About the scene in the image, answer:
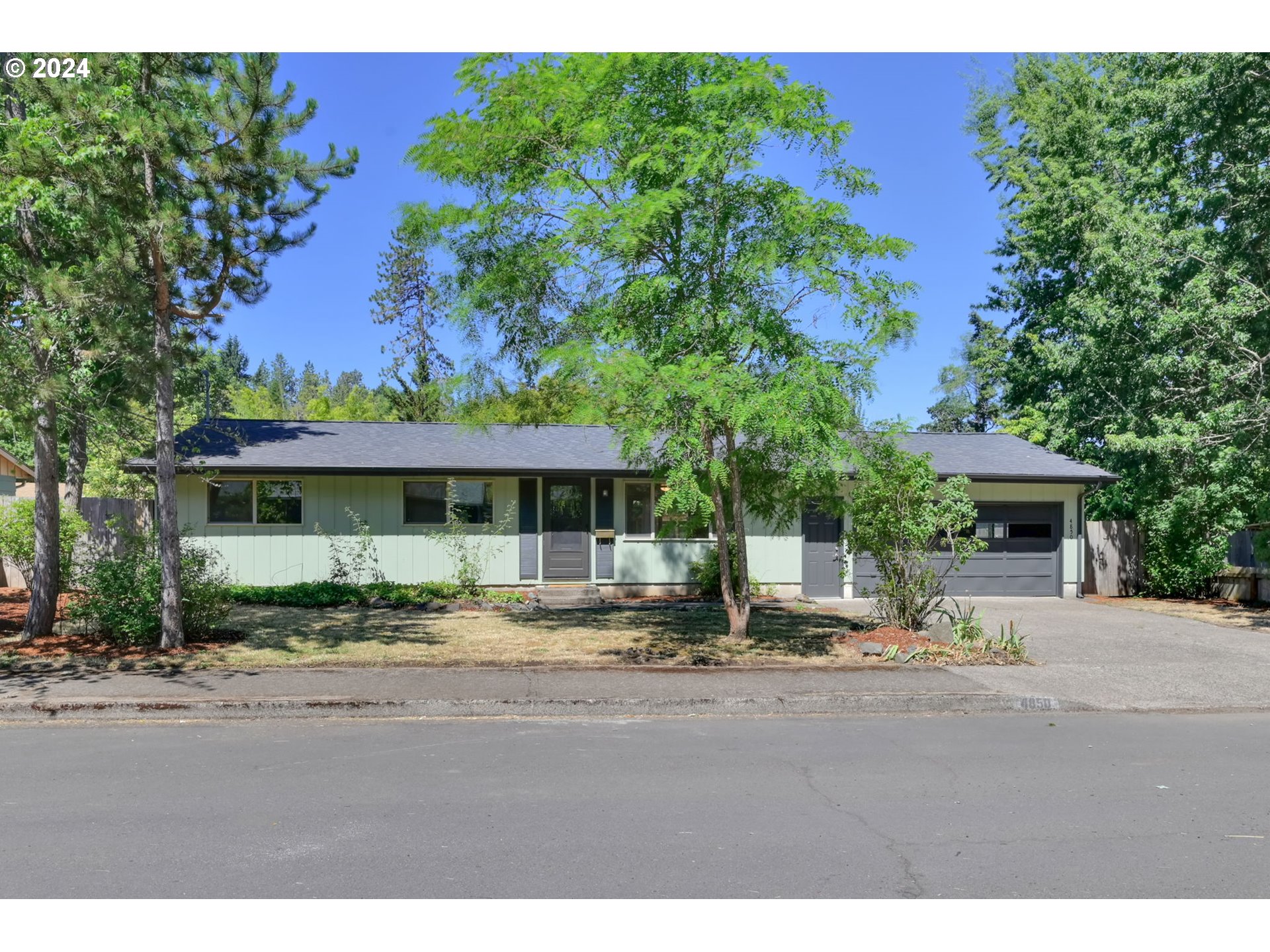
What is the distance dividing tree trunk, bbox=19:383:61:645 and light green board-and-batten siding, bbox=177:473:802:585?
5.55 metres

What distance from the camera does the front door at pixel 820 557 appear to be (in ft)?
62.5

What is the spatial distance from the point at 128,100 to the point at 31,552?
9206 millimetres

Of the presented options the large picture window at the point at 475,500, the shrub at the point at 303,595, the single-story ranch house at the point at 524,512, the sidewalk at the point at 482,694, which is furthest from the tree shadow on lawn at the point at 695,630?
the large picture window at the point at 475,500

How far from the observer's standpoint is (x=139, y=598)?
10945 millimetres

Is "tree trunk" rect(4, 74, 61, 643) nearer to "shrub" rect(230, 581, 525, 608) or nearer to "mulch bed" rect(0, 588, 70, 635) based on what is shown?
"mulch bed" rect(0, 588, 70, 635)

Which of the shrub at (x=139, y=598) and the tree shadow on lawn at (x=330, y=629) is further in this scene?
the tree shadow on lawn at (x=330, y=629)

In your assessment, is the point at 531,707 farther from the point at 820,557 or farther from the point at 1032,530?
the point at 1032,530

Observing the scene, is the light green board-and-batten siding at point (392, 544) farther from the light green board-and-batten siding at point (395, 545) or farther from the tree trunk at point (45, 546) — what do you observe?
the tree trunk at point (45, 546)

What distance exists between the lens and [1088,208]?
25.3m

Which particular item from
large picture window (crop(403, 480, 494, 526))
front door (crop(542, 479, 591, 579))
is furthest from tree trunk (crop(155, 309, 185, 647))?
front door (crop(542, 479, 591, 579))

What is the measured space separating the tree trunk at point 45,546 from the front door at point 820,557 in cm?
1338

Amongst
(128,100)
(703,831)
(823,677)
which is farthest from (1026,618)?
(128,100)

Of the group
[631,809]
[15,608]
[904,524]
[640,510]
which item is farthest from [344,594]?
[631,809]

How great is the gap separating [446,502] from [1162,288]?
14806 mm
